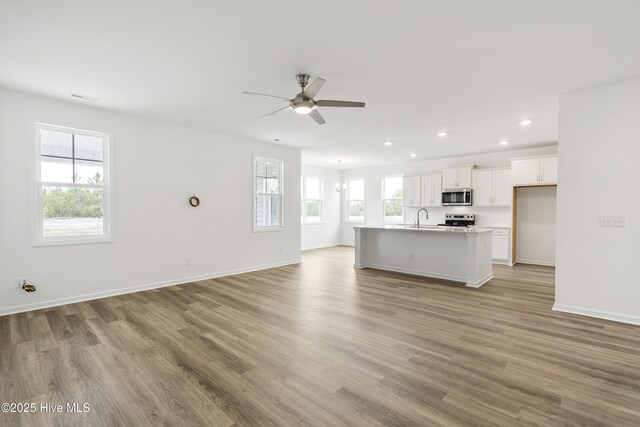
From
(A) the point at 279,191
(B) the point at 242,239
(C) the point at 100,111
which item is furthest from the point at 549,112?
(C) the point at 100,111

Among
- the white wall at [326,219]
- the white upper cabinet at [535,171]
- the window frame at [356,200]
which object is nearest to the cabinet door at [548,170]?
the white upper cabinet at [535,171]

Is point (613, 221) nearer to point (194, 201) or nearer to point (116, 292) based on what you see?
point (194, 201)

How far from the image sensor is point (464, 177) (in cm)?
765

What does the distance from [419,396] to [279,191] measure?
216 inches

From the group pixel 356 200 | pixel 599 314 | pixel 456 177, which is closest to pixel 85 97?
pixel 599 314

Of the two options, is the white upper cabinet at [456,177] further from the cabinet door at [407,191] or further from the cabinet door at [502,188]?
the cabinet door at [407,191]

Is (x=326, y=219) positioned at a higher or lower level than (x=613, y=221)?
lower

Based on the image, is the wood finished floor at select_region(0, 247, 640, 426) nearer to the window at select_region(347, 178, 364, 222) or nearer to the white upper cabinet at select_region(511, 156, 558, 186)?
the white upper cabinet at select_region(511, 156, 558, 186)

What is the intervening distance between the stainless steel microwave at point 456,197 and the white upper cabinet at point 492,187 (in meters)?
0.17

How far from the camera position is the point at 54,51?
111 inches

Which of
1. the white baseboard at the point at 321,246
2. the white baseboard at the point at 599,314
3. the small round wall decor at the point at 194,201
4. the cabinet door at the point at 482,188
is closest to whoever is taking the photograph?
the white baseboard at the point at 599,314

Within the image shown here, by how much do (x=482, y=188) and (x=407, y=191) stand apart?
197 cm

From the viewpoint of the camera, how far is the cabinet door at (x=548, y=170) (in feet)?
20.6

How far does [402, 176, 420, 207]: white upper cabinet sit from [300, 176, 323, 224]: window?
2832 mm
